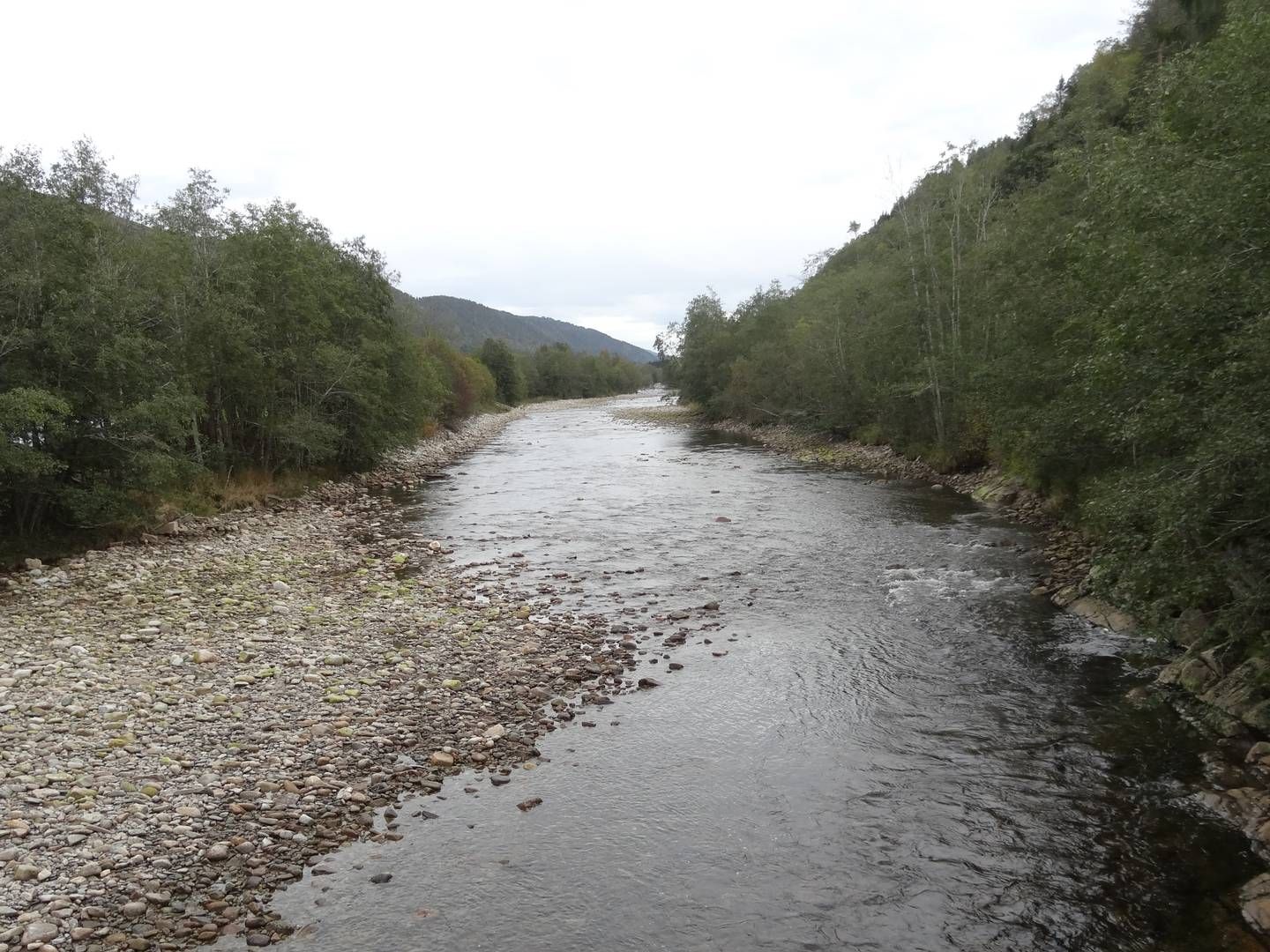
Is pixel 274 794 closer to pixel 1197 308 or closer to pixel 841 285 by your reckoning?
pixel 1197 308

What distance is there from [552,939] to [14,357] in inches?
703

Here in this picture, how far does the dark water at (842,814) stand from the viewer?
7102mm

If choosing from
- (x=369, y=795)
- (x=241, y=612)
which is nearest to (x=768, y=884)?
(x=369, y=795)

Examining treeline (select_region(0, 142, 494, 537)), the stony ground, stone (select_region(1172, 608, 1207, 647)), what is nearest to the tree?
treeline (select_region(0, 142, 494, 537))

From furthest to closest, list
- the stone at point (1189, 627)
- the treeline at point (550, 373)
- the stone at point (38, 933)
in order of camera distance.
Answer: the treeline at point (550, 373) < the stone at point (1189, 627) < the stone at point (38, 933)

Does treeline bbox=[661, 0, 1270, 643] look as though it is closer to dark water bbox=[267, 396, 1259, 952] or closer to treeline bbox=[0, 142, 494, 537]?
dark water bbox=[267, 396, 1259, 952]

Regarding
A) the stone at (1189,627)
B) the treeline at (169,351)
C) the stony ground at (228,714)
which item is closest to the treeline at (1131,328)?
the stone at (1189,627)

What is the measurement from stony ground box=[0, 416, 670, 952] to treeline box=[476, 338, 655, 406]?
108 m

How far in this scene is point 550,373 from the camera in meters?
159

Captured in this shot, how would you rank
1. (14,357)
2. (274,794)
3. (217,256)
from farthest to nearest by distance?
(217,256), (14,357), (274,794)

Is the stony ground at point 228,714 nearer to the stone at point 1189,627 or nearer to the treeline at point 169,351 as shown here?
the treeline at point 169,351

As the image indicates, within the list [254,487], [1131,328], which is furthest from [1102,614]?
[254,487]

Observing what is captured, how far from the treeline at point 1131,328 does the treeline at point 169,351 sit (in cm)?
1950

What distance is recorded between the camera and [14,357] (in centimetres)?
1717
